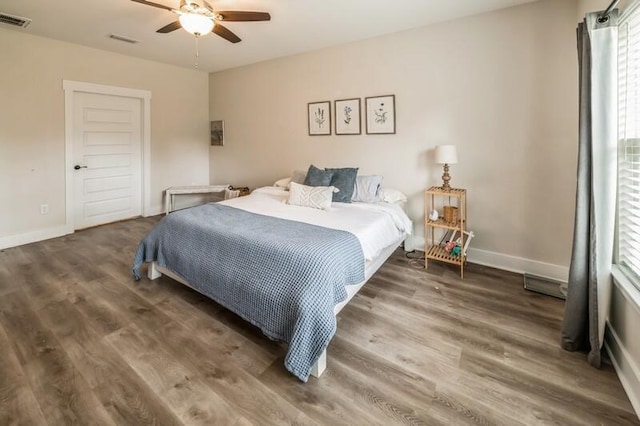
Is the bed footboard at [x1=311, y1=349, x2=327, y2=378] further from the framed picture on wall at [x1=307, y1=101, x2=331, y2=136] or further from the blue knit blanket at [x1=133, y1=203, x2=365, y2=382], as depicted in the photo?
the framed picture on wall at [x1=307, y1=101, x2=331, y2=136]

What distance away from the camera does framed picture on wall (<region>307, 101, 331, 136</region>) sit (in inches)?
165

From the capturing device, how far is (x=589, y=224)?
1.83 metres

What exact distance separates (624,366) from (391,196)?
2.24 metres

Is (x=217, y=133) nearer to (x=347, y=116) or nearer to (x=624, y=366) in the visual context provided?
(x=347, y=116)

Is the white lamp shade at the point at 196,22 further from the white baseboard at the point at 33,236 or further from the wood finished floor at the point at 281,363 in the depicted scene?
the white baseboard at the point at 33,236

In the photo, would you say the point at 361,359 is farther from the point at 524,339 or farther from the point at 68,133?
the point at 68,133

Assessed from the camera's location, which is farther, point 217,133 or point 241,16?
point 217,133

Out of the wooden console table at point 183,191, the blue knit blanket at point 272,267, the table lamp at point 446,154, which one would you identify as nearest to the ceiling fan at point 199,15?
the blue knit blanket at point 272,267

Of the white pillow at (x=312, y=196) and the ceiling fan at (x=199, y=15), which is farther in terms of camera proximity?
the white pillow at (x=312, y=196)

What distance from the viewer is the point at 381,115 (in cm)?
372

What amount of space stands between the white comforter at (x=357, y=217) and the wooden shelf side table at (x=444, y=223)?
1.00 feet

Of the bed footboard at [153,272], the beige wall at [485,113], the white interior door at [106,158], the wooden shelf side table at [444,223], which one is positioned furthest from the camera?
the white interior door at [106,158]

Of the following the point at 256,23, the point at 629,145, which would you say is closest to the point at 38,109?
the point at 256,23

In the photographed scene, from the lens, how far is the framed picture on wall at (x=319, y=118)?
13.7ft
